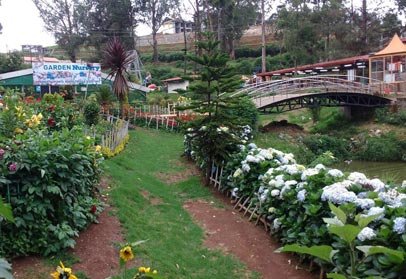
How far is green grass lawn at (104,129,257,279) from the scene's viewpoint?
6261 mm

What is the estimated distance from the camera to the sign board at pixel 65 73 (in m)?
26.6

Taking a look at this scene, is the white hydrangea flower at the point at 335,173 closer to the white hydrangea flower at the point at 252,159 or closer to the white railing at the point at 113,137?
the white hydrangea flower at the point at 252,159

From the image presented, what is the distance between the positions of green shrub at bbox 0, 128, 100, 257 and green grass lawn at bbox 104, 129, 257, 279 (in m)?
1.09

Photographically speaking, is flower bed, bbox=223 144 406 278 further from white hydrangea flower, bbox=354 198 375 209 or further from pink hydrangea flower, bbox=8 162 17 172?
pink hydrangea flower, bbox=8 162 17 172

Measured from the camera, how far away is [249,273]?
6383 mm

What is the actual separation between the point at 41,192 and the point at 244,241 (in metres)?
3.54

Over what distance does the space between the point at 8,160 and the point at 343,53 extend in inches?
1509

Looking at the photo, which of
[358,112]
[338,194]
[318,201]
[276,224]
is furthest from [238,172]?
[358,112]

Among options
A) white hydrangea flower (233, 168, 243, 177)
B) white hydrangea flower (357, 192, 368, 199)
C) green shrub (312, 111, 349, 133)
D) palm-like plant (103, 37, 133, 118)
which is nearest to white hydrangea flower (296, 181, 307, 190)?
white hydrangea flower (357, 192, 368, 199)

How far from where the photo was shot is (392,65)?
103 ft

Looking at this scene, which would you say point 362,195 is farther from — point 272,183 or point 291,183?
point 272,183

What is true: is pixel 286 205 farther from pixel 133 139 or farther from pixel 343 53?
pixel 343 53

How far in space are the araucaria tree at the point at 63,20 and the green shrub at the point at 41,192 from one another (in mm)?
46624

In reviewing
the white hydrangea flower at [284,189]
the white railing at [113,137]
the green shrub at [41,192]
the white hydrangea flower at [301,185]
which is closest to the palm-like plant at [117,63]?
the white railing at [113,137]
